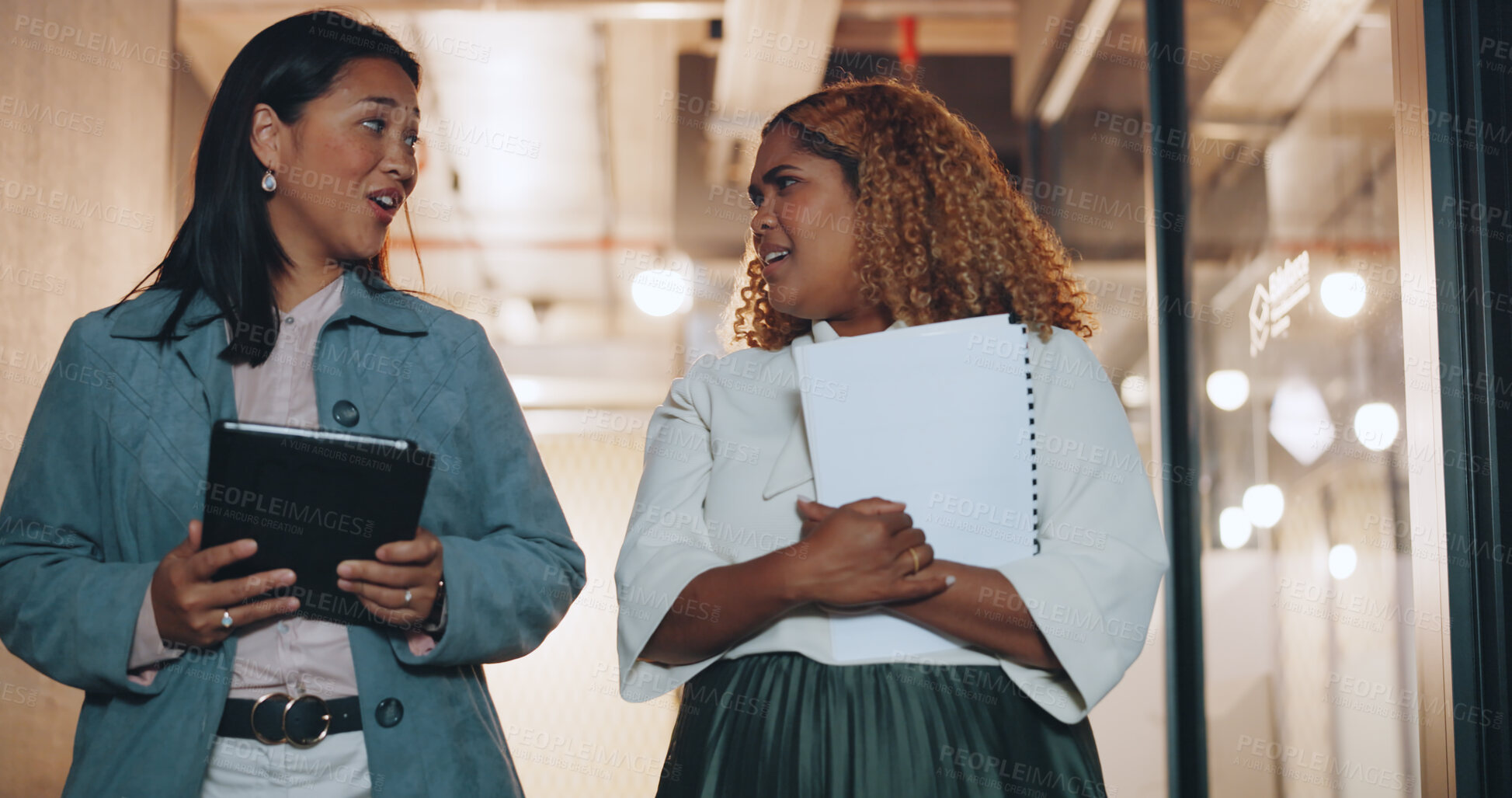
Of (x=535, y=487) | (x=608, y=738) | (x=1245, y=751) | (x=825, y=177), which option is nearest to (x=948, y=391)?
(x=825, y=177)

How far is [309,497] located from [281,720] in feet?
0.85

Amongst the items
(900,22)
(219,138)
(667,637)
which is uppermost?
(900,22)

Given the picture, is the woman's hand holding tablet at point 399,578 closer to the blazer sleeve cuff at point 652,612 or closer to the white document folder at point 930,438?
the blazer sleeve cuff at point 652,612

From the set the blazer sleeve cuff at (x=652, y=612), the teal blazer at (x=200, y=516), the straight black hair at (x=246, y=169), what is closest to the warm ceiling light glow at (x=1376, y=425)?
the blazer sleeve cuff at (x=652, y=612)

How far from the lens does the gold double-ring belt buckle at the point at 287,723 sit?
3.90ft

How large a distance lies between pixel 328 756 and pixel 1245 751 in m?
1.85

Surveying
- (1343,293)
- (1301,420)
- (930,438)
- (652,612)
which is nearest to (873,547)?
(930,438)

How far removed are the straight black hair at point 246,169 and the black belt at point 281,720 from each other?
1.41 ft

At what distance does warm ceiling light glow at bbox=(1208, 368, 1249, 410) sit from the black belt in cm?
190

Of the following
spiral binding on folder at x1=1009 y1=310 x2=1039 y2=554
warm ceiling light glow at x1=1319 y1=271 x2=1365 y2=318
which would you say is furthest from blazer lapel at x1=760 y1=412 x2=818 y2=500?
warm ceiling light glow at x1=1319 y1=271 x2=1365 y2=318

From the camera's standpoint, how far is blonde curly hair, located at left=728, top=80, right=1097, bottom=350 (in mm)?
→ 1407

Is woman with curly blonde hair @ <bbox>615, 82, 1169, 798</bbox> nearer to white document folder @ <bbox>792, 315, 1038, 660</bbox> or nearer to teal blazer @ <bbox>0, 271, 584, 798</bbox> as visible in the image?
white document folder @ <bbox>792, 315, 1038, 660</bbox>

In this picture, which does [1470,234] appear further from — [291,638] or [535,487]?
[291,638]

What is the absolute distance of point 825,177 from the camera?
1.48m
